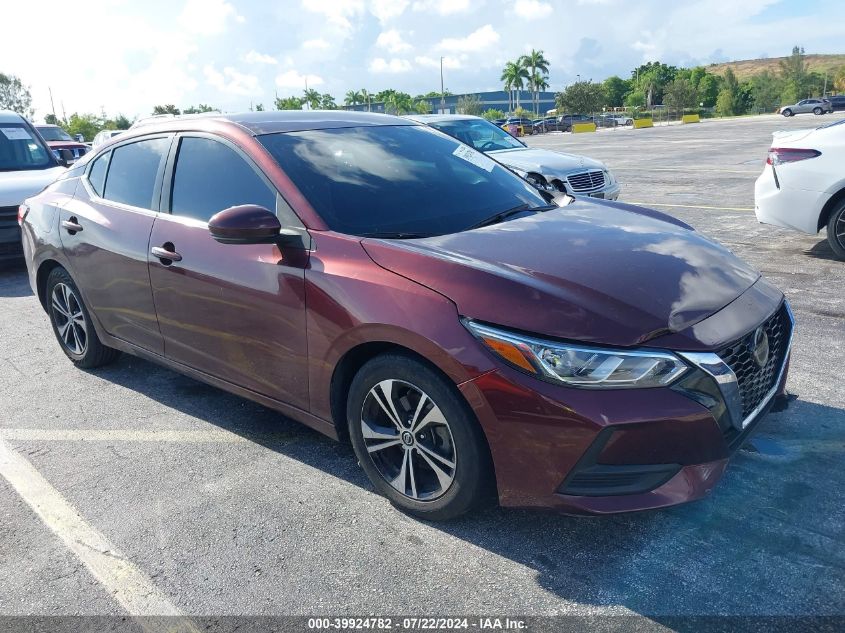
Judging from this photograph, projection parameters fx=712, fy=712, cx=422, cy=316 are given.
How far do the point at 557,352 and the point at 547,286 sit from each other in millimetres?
304

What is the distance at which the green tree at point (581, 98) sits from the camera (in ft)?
339

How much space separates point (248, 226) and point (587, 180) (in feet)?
25.1

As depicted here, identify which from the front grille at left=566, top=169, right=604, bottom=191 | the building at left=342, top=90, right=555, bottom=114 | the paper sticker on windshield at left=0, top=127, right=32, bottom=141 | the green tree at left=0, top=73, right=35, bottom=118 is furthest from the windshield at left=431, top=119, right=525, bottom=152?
the building at left=342, top=90, right=555, bottom=114

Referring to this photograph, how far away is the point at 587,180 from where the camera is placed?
9.93m

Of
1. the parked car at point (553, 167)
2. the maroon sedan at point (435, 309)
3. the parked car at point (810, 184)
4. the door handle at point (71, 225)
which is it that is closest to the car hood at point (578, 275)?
the maroon sedan at point (435, 309)

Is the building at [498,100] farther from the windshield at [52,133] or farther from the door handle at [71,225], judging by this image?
the door handle at [71,225]

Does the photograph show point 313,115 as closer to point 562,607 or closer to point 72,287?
point 72,287

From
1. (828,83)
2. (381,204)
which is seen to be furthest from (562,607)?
(828,83)

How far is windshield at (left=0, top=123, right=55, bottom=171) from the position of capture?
9602 millimetres

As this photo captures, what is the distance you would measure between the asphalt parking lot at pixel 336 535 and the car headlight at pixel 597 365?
0.74 m

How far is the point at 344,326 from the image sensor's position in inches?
117

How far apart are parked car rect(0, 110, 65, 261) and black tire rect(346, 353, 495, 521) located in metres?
7.10

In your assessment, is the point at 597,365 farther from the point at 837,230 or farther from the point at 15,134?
the point at 15,134

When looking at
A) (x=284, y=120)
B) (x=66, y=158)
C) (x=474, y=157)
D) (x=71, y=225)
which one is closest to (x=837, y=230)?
(x=474, y=157)
